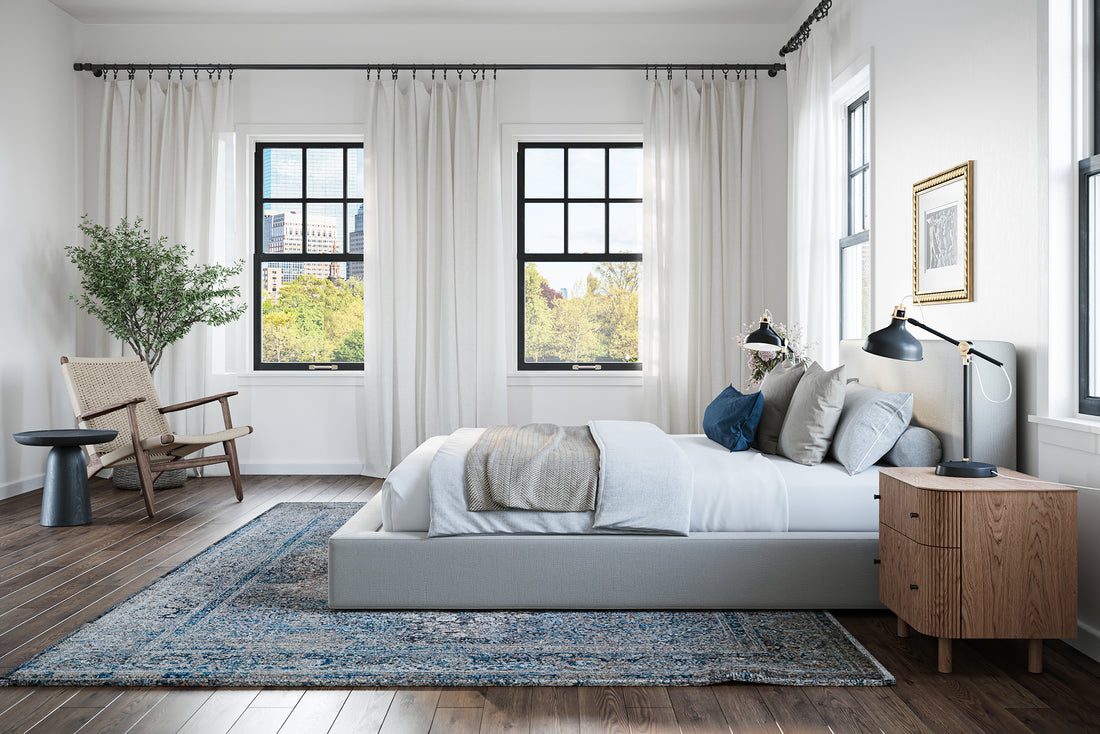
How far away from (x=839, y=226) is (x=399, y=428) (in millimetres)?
3149

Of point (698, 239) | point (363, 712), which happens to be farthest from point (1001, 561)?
point (698, 239)

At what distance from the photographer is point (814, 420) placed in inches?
121

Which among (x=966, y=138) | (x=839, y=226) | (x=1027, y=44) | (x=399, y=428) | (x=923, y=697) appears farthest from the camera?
(x=399, y=428)

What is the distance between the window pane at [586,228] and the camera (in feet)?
18.6

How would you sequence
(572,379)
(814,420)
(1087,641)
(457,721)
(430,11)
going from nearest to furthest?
(457,721) → (1087,641) → (814,420) → (430,11) → (572,379)

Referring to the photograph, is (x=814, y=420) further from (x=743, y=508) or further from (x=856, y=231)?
(x=856, y=231)

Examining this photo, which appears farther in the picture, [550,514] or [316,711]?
[550,514]

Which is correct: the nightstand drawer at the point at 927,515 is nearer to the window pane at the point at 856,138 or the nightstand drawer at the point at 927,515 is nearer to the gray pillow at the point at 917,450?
the gray pillow at the point at 917,450

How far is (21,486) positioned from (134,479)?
68 cm

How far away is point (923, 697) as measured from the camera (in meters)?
2.11

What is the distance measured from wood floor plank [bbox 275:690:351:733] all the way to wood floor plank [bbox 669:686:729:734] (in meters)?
0.89

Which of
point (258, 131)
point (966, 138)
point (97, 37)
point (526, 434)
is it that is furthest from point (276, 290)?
point (966, 138)

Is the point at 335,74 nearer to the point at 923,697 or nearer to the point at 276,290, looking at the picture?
the point at 276,290

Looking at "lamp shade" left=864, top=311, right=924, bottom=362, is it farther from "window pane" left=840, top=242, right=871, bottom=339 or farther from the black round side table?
the black round side table
